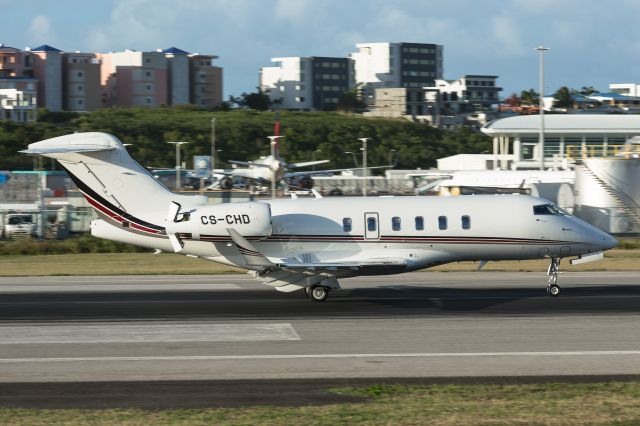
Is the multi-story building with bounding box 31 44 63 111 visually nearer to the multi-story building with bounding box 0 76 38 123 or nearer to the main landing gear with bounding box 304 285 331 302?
the multi-story building with bounding box 0 76 38 123

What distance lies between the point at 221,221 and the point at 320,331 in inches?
232

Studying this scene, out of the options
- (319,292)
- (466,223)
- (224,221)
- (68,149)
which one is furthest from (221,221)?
(466,223)

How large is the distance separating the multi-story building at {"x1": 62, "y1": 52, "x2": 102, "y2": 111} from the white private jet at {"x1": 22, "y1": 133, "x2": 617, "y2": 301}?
146885 millimetres

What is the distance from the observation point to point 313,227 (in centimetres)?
2561

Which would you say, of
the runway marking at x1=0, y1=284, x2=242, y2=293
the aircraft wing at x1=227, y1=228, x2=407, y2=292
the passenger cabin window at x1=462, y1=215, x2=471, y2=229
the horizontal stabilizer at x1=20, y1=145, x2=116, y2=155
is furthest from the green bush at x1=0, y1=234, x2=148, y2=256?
the passenger cabin window at x1=462, y1=215, x2=471, y2=229

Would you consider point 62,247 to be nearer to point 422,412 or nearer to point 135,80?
point 422,412

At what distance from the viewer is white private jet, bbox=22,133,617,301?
2500 cm

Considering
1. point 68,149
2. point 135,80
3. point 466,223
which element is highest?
point 135,80

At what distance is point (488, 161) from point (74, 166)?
74.4 meters

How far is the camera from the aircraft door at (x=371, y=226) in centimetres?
2553

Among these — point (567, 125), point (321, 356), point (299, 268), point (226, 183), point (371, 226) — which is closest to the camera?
point (321, 356)

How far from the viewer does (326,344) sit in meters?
18.6

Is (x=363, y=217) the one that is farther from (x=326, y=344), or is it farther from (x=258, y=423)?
(x=258, y=423)

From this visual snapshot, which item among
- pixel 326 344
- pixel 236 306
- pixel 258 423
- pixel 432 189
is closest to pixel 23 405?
pixel 258 423
